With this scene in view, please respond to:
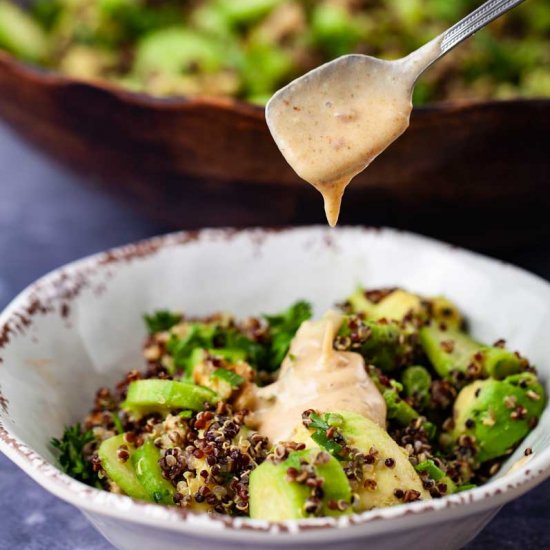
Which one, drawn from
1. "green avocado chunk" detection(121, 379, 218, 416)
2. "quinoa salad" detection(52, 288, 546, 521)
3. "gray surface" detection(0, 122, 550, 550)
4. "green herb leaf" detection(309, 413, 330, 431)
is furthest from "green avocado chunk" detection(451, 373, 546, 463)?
"green avocado chunk" detection(121, 379, 218, 416)

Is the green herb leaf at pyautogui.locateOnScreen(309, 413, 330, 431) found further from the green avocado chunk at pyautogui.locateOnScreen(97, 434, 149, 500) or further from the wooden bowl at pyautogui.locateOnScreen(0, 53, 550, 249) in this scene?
the wooden bowl at pyautogui.locateOnScreen(0, 53, 550, 249)

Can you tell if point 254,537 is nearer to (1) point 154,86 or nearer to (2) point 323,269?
(2) point 323,269

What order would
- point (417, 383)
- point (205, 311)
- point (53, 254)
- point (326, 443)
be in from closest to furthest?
point (326, 443), point (417, 383), point (205, 311), point (53, 254)

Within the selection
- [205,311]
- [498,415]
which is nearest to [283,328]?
[205,311]

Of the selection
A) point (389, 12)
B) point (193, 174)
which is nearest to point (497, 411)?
Result: point (193, 174)

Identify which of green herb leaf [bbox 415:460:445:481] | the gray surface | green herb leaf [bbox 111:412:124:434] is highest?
green herb leaf [bbox 415:460:445:481]

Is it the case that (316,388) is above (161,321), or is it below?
above

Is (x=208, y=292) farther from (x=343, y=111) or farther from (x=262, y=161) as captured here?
(x=343, y=111)
